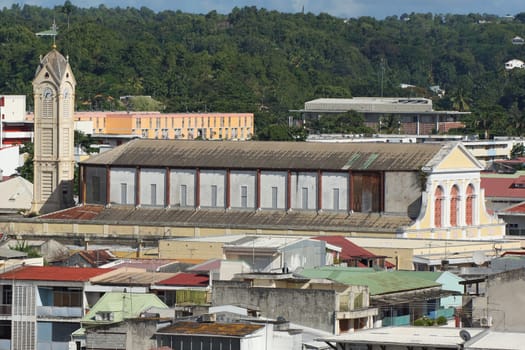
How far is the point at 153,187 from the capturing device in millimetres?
96375

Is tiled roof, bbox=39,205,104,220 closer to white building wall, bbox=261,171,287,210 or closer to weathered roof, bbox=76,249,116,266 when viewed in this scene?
white building wall, bbox=261,171,287,210

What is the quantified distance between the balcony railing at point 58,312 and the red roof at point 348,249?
16791 millimetres

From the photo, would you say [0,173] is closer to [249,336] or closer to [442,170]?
[442,170]

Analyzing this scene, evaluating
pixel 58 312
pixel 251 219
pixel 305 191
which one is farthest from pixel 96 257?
pixel 58 312

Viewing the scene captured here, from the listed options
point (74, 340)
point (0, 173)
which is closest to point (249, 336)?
point (74, 340)

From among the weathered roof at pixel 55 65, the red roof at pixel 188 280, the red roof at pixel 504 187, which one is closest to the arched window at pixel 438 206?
the weathered roof at pixel 55 65

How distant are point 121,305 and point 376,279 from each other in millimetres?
7092

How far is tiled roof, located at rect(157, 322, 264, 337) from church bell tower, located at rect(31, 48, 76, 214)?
5131 cm

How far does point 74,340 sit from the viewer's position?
54.4m

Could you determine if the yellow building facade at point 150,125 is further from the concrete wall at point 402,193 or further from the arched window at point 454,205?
the concrete wall at point 402,193

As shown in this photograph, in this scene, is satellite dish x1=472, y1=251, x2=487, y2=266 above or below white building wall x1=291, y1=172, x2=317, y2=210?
below

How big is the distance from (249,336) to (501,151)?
130 m

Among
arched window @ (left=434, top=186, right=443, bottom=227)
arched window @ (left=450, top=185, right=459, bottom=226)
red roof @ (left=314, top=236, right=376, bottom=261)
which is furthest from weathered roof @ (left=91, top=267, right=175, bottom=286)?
arched window @ (left=450, top=185, right=459, bottom=226)

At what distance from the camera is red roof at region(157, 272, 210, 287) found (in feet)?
199
